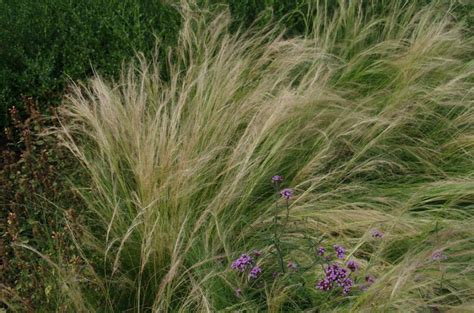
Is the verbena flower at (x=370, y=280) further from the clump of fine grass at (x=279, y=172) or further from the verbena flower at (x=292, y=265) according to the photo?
the verbena flower at (x=292, y=265)

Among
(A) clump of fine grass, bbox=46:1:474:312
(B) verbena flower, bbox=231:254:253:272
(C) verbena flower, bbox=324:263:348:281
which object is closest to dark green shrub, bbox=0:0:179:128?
(A) clump of fine grass, bbox=46:1:474:312

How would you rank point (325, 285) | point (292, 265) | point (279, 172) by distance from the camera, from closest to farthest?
point (325, 285), point (292, 265), point (279, 172)

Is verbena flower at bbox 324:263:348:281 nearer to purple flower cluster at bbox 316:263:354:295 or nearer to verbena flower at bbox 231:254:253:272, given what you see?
purple flower cluster at bbox 316:263:354:295

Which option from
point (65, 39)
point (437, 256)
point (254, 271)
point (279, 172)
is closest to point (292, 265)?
point (254, 271)

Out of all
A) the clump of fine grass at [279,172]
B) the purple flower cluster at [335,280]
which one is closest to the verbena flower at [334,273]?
the purple flower cluster at [335,280]

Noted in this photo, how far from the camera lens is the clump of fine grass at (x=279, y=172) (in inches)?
101

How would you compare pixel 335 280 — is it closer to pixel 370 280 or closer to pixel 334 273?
pixel 334 273

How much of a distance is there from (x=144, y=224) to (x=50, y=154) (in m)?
0.90

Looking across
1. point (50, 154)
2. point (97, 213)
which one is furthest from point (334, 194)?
point (50, 154)

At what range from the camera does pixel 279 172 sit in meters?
3.28

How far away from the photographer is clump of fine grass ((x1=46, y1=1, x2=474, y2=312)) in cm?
258

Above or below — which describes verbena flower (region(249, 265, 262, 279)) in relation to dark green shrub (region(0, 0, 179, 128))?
below

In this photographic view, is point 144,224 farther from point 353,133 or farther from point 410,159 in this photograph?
point 410,159

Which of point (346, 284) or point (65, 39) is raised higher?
point (65, 39)
